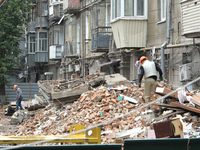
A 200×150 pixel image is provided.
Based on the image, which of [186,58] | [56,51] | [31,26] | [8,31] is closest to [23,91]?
[56,51]

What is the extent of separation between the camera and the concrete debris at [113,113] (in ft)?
30.8

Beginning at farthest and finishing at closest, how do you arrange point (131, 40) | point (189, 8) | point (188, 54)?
point (131, 40) → point (188, 54) → point (189, 8)

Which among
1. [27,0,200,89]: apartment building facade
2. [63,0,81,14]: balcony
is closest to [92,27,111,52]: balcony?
[27,0,200,89]: apartment building facade

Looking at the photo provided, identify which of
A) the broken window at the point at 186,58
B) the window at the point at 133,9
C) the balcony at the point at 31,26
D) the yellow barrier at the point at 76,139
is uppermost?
the balcony at the point at 31,26

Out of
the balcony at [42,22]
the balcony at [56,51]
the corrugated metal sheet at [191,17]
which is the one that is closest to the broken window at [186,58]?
the corrugated metal sheet at [191,17]

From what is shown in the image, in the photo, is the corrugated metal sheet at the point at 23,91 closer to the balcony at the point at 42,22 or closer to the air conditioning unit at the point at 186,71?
the balcony at the point at 42,22

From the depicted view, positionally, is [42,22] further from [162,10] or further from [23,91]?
[162,10]

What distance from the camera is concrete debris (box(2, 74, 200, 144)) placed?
30.8 feet

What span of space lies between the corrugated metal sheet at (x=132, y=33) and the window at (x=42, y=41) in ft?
68.1

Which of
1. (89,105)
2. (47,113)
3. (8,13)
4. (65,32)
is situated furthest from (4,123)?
(65,32)

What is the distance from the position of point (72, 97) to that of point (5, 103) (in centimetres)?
1499

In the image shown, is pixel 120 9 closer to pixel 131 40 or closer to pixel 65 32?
pixel 131 40

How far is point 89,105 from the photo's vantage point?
557 inches

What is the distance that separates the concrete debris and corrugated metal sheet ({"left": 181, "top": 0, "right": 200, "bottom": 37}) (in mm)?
2111
